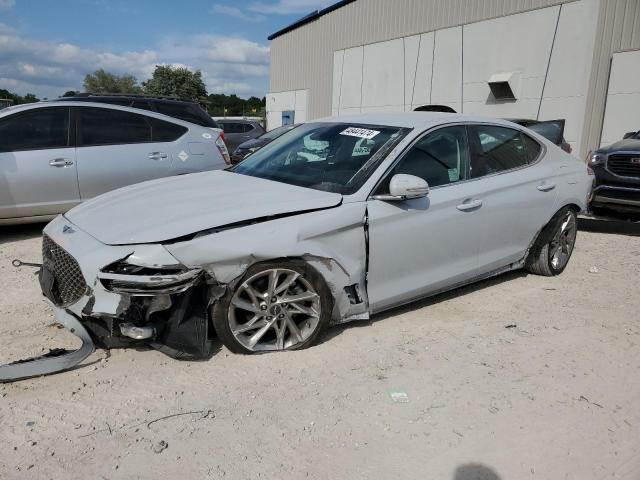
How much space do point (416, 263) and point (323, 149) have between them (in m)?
Answer: 1.16

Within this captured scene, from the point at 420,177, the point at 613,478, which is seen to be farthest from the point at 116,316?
the point at 613,478

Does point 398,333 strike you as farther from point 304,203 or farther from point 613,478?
point 613,478

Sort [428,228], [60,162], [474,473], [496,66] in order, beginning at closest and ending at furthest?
[474,473], [428,228], [60,162], [496,66]

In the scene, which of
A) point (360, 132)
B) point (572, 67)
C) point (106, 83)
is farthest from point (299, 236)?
point (106, 83)

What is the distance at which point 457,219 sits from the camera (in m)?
3.99

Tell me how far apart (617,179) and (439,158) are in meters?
4.79

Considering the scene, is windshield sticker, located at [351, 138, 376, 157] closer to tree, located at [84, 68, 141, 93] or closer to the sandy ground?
the sandy ground

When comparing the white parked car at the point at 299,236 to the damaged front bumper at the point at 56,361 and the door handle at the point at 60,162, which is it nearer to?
the damaged front bumper at the point at 56,361

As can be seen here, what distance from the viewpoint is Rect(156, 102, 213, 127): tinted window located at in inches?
324

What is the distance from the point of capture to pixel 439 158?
4070mm

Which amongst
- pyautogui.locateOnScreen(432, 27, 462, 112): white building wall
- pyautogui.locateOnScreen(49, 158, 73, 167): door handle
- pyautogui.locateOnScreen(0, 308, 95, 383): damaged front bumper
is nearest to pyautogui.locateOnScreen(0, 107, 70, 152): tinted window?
pyautogui.locateOnScreen(49, 158, 73, 167): door handle

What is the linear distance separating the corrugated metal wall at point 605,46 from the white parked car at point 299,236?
9727 mm

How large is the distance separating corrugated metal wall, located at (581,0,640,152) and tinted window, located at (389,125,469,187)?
10.5 m

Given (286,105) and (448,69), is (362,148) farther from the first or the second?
(286,105)
